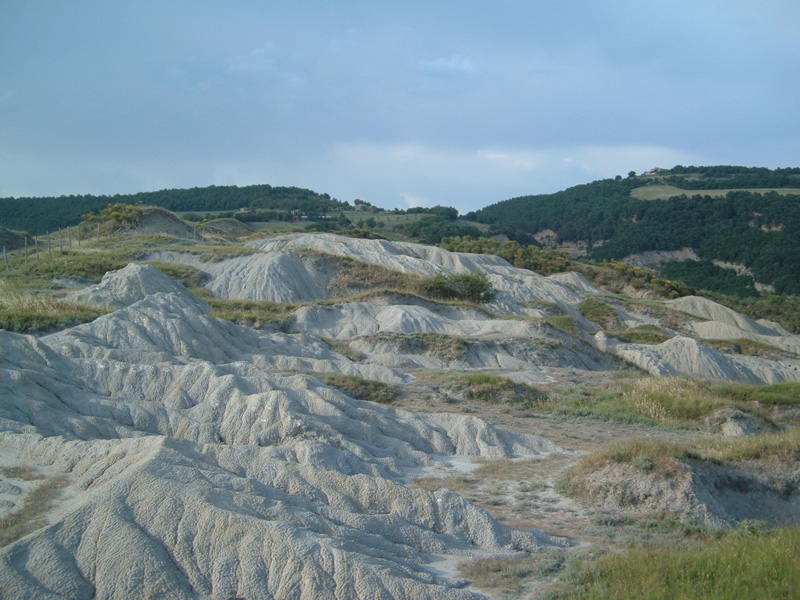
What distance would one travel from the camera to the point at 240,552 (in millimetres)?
8523

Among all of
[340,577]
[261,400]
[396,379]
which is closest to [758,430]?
[396,379]

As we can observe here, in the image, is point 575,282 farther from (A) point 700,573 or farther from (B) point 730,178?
(B) point 730,178

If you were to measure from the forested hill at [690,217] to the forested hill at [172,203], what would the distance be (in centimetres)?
3880

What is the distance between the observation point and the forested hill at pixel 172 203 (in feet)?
374

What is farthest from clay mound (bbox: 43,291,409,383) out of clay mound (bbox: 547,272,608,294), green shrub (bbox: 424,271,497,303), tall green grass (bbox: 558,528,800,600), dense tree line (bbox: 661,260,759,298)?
dense tree line (bbox: 661,260,759,298)

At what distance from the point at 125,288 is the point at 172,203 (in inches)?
4611

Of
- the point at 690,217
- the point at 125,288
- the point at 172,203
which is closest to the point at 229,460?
the point at 125,288

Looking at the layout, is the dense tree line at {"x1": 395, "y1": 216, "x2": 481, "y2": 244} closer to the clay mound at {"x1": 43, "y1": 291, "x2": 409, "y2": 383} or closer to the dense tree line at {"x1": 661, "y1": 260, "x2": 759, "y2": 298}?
the dense tree line at {"x1": 661, "y1": 260, "x2": 759, "y2": 298}

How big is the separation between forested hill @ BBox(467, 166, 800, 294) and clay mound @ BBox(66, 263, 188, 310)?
93051 millimetres

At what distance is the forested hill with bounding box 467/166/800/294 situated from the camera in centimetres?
10875

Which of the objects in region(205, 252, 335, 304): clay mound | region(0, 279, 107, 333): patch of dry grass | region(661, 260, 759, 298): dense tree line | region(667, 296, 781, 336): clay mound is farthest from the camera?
region(661, 260, 759, 298): dense tree line

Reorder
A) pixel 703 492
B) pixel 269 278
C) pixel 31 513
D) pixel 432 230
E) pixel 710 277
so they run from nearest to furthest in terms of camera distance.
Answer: pixel 31 513, pixel 703 492, pixel 269 278, pixel 710 277, pixel 432 230

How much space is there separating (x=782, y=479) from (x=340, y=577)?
10.1 metres

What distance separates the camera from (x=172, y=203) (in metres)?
143
